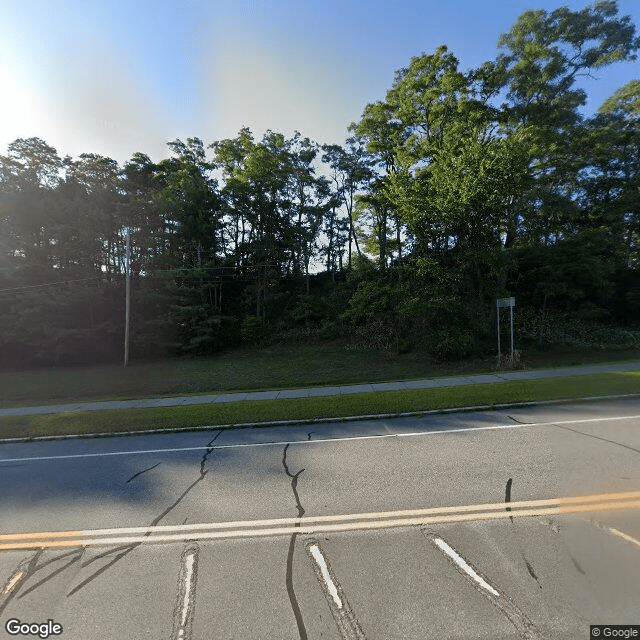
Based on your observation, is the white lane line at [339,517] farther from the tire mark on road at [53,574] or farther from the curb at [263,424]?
the curb at [263,424]

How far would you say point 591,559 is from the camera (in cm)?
273

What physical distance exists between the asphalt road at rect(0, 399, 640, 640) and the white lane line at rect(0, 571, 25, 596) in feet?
0.06

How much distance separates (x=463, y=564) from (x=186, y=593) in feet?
7.34

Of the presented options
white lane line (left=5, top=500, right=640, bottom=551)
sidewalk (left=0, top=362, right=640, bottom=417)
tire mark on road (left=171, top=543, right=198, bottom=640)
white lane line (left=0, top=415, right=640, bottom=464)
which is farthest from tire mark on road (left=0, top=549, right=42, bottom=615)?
sidewalk (left=0, top=362, right=640, bottom=417)

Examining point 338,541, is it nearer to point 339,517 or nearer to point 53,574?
point 339,517

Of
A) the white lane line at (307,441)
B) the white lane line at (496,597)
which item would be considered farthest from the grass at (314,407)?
the white lane line at (496,597)

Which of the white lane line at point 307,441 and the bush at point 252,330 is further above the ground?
the bush at point 252,330

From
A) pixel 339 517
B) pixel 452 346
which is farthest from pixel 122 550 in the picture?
pixel 452 346

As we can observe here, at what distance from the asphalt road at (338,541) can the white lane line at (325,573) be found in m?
0.01

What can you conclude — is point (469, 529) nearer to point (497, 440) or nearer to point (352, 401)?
point (497, 440)

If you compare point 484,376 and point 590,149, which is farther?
point 590,149

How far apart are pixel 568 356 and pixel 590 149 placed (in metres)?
13.2

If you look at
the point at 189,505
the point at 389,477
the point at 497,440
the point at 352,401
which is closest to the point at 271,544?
the point at 189,505

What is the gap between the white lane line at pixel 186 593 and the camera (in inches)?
92.0
